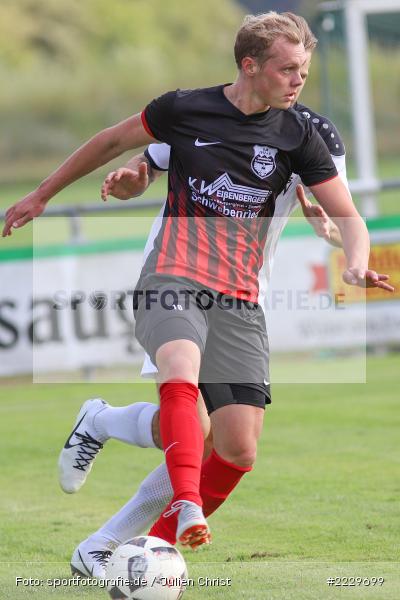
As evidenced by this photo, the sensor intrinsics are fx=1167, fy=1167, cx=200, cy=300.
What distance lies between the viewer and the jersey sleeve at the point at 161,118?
481cm

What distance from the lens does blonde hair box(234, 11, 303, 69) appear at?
4594 millimetres

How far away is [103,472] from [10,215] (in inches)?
110

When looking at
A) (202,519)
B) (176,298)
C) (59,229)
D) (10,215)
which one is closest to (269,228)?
(176,298)

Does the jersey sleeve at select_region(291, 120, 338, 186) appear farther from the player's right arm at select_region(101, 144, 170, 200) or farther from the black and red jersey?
the player's right arm at select_region(101, 144, 170, 200)

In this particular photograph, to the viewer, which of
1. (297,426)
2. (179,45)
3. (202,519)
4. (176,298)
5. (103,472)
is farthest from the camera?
(179,45)

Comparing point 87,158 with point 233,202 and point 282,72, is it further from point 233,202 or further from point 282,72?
point 282,72

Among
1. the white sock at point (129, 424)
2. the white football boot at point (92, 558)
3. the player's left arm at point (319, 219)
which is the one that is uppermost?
the player's left arm at point (319, 219)

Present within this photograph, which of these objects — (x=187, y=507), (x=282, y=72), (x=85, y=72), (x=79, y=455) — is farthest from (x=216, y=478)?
(x=85, y=72)

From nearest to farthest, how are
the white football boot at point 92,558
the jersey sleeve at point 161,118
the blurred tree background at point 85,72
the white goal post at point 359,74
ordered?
the white football boot at point 92,558 < the jersey sleeve at point 161,118 < the white goal post at point 359,74 < the blurred tree background at point 85,72

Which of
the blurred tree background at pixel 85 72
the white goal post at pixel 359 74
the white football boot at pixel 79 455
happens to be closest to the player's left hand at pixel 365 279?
the white football boot at pixel 79 455

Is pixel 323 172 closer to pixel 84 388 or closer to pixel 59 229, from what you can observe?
pixel 84 388

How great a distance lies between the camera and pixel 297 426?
8703 mm

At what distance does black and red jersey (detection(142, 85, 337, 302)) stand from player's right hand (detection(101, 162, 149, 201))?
0.15 m

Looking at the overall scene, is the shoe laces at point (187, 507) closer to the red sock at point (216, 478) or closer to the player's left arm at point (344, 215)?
the red sock at point (216, 478)
